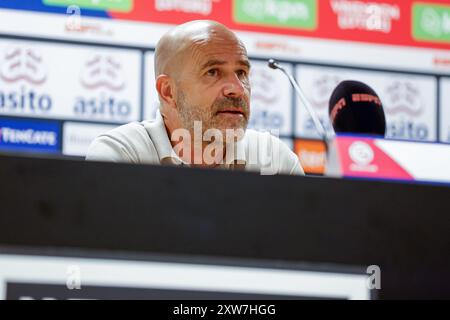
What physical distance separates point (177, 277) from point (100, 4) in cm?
289

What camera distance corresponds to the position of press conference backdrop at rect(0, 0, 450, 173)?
133 inches

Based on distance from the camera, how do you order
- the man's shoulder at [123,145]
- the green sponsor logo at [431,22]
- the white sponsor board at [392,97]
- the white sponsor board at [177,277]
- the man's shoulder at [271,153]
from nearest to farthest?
the white sponsor board at [177,277], the man's shoulder at [123,145], the man's shoulder at [271,153], the white sponsor board at [392,97], the green sponsor logo at [431,22]

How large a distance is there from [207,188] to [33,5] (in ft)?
9.46


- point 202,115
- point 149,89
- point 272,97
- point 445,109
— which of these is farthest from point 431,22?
point 202,115

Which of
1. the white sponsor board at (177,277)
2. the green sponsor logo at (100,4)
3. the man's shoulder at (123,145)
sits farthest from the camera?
the green sponsor logo at (100,4)

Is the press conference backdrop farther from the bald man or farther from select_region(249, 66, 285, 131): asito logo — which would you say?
the bald man

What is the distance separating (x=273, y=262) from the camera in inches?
27.5

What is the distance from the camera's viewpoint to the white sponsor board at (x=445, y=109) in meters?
3.91

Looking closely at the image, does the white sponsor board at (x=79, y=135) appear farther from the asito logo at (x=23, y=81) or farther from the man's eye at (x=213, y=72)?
the man's eye at (x=213, y=72)

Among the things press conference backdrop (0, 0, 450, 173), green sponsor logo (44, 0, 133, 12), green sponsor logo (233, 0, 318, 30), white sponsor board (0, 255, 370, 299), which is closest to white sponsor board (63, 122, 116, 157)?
press conference backdrop (0, 0, 450, 173)

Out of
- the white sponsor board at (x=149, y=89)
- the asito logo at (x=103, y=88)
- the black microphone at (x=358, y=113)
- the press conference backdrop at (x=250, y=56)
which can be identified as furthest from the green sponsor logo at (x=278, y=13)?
the black microphone at (x=358, y=113)

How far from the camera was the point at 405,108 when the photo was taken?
3820mm

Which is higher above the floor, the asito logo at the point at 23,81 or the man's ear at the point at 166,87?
the asito logo at the point at 23,81
